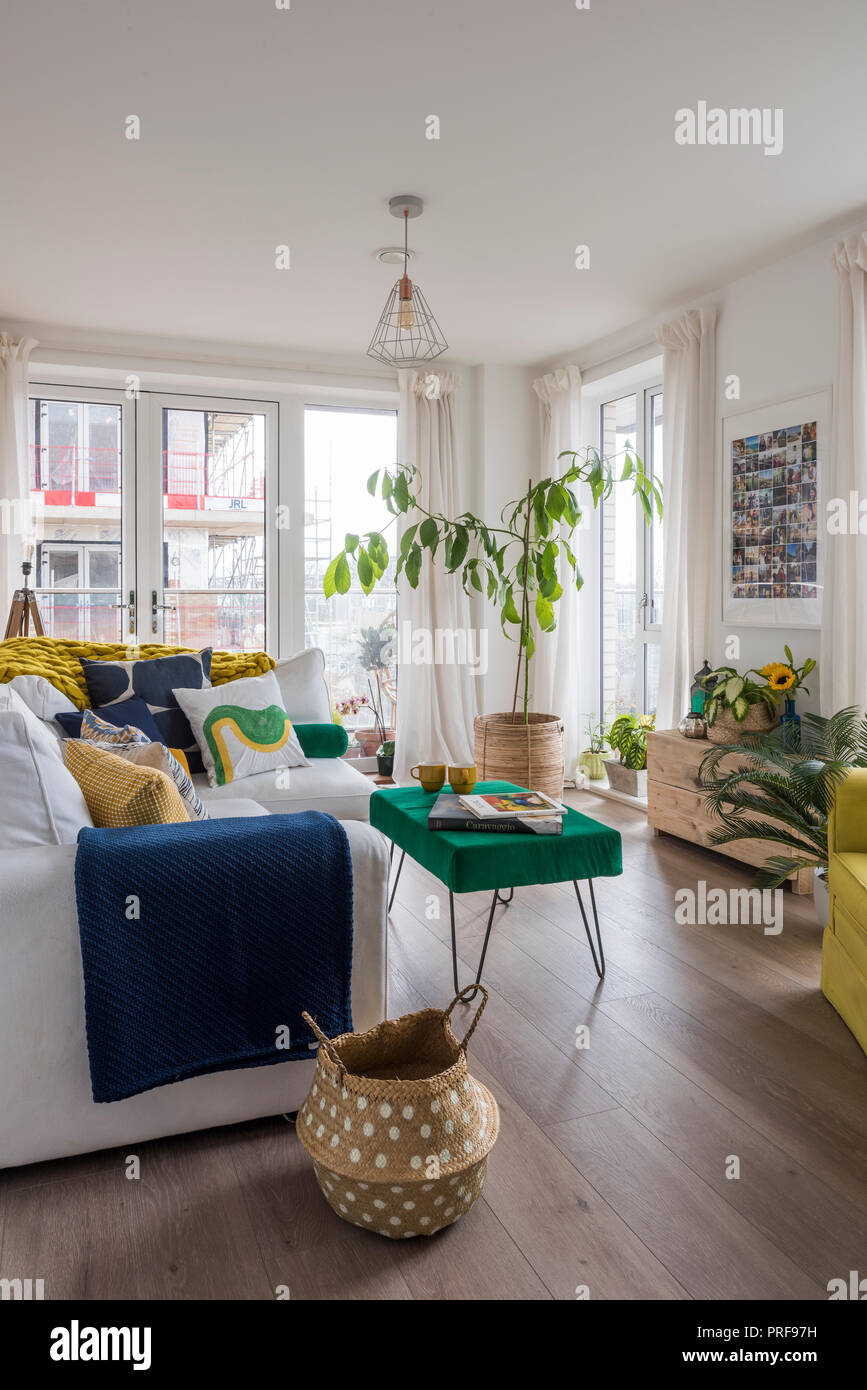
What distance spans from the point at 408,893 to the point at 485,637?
2533 mm

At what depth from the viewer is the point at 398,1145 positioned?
162cm

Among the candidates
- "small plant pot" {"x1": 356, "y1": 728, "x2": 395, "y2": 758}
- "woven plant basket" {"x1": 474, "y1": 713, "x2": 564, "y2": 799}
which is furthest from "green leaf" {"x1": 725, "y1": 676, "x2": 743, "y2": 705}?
"small plant pot" {"x1": 356, "y1": 728, "x2": 395, "y2": 758}

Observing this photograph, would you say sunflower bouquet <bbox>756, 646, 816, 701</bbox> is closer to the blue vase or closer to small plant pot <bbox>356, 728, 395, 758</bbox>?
the blue vase

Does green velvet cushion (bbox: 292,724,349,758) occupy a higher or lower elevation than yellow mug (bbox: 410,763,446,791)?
higher

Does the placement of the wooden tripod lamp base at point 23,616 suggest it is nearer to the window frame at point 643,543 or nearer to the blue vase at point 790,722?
the window frame at point 643,543

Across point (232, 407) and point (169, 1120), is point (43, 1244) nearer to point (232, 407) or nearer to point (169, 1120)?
point (169, 1120)

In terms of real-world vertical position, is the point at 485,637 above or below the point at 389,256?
below

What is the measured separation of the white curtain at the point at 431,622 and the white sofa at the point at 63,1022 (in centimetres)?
362

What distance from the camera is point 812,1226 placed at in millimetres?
1677

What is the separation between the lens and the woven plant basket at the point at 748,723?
3.88 meters

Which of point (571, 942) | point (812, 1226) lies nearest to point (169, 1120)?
point (812, 1226)

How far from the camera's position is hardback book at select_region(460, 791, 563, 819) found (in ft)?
8.73

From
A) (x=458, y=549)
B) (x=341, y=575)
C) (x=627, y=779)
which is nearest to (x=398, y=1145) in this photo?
(x=458, y=549)

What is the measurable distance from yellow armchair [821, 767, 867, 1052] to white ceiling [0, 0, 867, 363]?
6.55 ft
